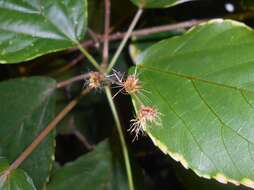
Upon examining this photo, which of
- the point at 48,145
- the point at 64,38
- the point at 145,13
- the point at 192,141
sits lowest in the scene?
the point at 192,141

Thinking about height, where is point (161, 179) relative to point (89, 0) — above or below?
below

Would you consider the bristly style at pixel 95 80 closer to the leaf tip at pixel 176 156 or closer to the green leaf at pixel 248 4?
the leaf tip at pixel 176 156

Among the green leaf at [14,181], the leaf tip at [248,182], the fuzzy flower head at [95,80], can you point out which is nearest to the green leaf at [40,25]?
the fuzzy flower head at [95,80]

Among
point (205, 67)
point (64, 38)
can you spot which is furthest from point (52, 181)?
point (205, 67)

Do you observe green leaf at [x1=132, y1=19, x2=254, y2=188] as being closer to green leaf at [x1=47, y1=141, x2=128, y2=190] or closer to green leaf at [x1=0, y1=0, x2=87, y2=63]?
green leaf at [x1=0, y1=0, x2=87, y2=63]

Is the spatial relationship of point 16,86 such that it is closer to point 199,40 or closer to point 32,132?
point 32,132

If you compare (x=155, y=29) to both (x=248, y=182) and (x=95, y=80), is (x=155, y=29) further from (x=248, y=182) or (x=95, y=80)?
(x=248, y=182)

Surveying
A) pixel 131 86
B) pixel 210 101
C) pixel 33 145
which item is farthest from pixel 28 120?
pixel 210 101
